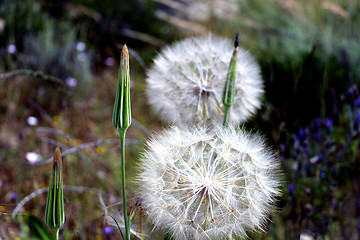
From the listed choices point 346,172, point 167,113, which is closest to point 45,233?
point 167,113

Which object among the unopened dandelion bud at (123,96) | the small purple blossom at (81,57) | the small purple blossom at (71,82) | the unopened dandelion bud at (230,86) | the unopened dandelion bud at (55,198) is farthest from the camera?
the small purple blossom at (81,57)

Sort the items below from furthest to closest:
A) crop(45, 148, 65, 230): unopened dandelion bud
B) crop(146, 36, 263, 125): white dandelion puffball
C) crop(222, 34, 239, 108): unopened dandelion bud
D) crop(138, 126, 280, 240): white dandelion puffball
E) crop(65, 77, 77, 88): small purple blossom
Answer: crop(65, 77, 77, 88): small purple blossom < crop(146, 36, 263, 125): white dandelion puffball < crop(222, 34, 239, 108): unopened dandelion bud < crop(138, 126, 280, 240): white dandelion puffball < crop(45, 148, 65, 230): unopened dandelion bud

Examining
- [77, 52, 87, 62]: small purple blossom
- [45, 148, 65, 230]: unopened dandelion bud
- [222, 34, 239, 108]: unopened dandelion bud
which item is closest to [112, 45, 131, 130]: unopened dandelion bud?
[45, 148, 65, 230]: unopened dandelion bud

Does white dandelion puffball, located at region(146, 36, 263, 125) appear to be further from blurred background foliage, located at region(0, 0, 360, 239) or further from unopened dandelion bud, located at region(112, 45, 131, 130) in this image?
unopened dandelion bud, located at region(112, 45, 131, 130)

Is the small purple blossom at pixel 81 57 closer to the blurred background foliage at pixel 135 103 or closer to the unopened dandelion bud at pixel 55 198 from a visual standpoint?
the blurred background foliage at pixel 135 103

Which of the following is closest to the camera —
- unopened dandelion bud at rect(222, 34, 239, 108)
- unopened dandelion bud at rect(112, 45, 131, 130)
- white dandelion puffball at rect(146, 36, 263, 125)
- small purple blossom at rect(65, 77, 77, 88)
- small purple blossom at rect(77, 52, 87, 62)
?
unopened dandelion bud at rect(112, 45, 131, 130)

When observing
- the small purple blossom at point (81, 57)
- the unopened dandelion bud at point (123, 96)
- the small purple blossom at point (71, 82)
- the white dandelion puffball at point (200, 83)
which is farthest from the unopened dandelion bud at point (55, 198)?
the small purple blossom at point (81, 57)
